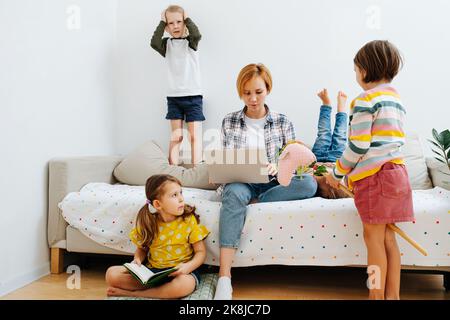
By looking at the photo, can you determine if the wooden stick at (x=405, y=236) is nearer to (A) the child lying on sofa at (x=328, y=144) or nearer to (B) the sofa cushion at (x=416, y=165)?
(A) the child lying on sofa at (x=328, y=144)

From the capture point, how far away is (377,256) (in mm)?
1395

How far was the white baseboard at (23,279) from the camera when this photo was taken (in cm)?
158

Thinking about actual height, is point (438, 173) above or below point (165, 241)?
above

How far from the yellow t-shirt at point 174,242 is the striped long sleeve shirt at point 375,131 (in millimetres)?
613

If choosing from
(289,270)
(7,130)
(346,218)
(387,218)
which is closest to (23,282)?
(7,130)

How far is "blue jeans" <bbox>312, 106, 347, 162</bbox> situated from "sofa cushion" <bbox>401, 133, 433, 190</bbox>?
0.33 m

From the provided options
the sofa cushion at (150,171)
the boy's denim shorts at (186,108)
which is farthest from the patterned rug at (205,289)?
the boy's denim shorts at (186,108)

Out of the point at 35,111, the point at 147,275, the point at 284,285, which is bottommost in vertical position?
the point at 284,285

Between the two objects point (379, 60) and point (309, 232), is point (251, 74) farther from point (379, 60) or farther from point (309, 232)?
point (309, 232)

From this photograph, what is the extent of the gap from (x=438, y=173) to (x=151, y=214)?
4.35 ft

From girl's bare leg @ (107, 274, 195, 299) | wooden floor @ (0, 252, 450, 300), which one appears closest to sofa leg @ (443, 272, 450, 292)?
wooden floor @ (0, 252, 450, 300)

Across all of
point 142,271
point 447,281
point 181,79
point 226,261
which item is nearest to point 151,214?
point 142,271

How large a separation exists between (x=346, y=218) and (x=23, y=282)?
50.1 inches
